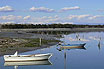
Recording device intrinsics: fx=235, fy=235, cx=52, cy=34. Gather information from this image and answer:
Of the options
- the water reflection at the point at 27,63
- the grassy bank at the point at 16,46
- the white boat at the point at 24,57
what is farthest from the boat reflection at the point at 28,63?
the grassy bank at the point at 16,46

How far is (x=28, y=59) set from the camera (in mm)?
39906

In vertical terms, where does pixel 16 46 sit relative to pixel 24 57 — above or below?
below

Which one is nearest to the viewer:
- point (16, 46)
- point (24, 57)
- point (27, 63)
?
point (24, 57)

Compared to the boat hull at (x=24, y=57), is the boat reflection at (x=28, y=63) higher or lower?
lower

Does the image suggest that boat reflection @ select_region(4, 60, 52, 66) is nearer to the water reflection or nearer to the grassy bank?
the water reflection

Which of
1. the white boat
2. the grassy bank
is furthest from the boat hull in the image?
the grassy bank

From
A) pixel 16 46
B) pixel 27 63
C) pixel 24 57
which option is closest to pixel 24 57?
pixel 24 57

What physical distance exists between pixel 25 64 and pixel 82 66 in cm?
953

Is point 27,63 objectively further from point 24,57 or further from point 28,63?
point 24,57

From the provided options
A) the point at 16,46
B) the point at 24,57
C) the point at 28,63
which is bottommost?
the point at 16,46

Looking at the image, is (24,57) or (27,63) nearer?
(24,57)

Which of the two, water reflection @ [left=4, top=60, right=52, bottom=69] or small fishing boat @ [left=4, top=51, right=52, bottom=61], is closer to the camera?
small fishing boat @ [left=4, top=51, right=52, bottom=61]

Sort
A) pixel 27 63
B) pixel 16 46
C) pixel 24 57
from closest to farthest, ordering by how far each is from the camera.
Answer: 1. pixel 24 57
2. pixel 27 63
3. pixel 16 46

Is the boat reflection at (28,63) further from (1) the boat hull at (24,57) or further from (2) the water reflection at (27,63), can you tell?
(1) the boat hull at (24,57)
